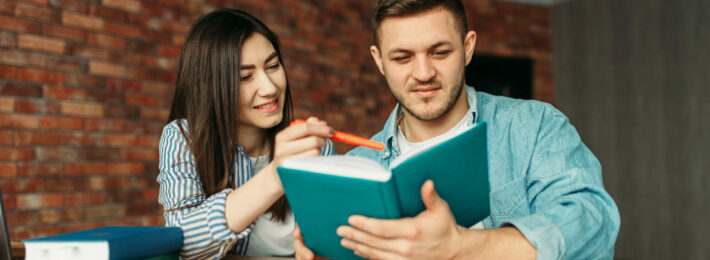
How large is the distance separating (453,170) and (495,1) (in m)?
4.43

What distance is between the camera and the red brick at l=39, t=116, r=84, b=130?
2701mm

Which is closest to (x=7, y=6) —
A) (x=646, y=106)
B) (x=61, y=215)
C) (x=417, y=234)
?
(x=61, y=215)

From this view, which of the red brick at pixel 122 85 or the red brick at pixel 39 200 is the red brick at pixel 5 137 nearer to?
the red brick at pixel 39 200

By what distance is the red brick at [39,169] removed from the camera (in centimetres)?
261

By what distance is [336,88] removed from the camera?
4254 millimetres

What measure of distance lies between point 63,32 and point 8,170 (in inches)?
29.4

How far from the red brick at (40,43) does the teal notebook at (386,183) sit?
2229mm

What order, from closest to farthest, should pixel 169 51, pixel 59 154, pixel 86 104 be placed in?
pixel 59 154, pixel 86 104, pixel 169 51

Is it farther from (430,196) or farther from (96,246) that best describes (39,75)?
(430,196)

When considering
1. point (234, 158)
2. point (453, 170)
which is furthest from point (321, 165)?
point (234, 158)

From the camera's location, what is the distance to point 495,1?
504cm

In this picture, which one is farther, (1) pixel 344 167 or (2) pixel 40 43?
(2) pixel 40 43

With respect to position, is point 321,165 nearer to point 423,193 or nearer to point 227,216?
point 423,193

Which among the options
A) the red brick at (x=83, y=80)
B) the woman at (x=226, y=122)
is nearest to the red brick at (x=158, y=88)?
the red brick at (x=83, y=80)
